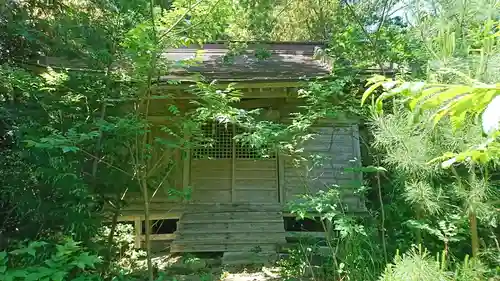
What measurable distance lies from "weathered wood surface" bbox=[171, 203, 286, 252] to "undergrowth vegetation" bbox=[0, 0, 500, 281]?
635 millimetres

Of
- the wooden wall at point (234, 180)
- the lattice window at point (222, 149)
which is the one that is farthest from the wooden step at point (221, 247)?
the lattice window at point (222, 149)

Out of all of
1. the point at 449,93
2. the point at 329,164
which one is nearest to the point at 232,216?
the point at 329,164

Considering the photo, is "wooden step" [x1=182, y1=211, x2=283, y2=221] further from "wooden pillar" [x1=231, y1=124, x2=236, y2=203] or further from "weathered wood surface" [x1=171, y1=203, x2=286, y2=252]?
"wooden pillar" [x1=231, y1=124, x2=236, y2=203]

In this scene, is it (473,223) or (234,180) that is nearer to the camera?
(473,223)

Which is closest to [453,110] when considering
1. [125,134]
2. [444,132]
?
[444,132]

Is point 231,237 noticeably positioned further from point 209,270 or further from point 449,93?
point 449,93

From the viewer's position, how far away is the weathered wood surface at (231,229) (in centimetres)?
590

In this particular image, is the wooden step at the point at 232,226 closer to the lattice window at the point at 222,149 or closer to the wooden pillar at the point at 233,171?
the wooden pillar at the point at 233,171

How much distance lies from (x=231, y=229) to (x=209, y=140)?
6.90 feet

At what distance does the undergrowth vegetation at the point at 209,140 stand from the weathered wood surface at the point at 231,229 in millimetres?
635

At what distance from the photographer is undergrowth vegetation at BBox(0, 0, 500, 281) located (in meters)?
3.61

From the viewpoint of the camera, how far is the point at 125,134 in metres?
4.07

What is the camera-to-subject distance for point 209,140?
15.3 ft

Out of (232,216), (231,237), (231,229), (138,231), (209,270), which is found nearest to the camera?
(209,270)
